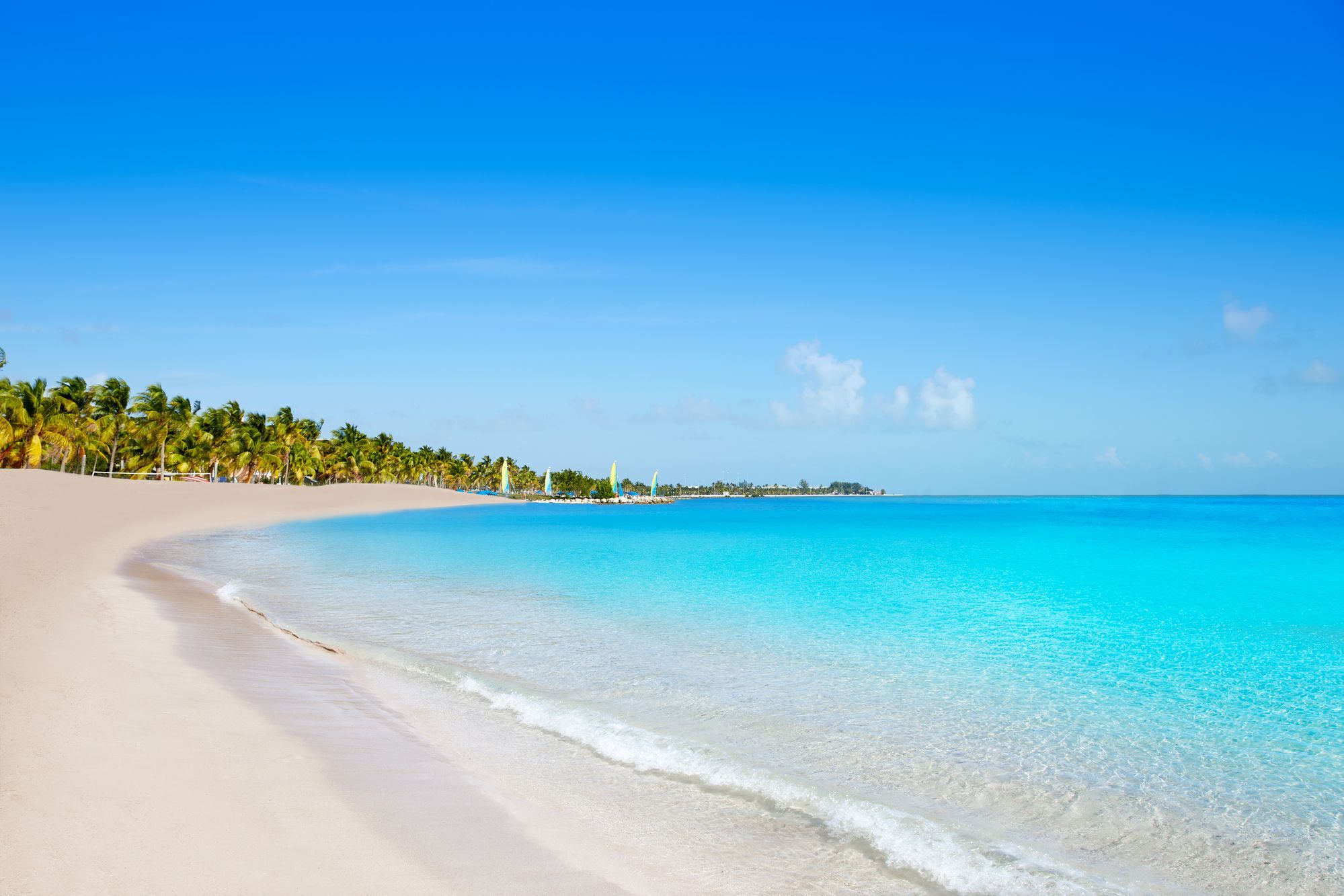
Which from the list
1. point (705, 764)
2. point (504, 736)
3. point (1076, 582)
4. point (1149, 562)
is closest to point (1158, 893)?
point (705, 764)

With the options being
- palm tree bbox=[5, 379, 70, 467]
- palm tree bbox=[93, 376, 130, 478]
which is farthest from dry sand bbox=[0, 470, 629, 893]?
palm tree bbox=[93, 376, 130, 478]

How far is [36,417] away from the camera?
60469 millimetres

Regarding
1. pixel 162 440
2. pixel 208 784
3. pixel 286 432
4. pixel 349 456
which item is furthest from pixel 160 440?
pixel 208 784

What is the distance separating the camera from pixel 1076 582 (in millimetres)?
27625

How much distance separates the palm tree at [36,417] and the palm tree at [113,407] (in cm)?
502

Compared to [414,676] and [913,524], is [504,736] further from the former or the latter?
[913,524]

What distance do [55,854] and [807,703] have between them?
8060 mm

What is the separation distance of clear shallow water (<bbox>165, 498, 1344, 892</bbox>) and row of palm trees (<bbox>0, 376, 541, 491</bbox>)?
1860 inches

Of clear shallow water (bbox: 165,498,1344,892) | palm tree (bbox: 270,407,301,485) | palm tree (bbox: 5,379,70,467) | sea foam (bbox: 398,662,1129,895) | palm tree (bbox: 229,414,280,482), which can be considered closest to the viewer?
sea foam (bbox: 398,662,1129,895)

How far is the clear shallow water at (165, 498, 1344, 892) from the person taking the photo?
253 inches

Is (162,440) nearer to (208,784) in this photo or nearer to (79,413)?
(79,413)

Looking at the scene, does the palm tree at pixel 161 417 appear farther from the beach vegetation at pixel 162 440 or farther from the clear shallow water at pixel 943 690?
the clear shallow water at pixel 943 690

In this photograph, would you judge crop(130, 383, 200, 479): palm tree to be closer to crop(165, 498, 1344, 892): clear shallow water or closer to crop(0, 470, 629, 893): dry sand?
crop(165, 498, 1344, 892): clear shallow water

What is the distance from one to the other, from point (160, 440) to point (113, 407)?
9.73m
